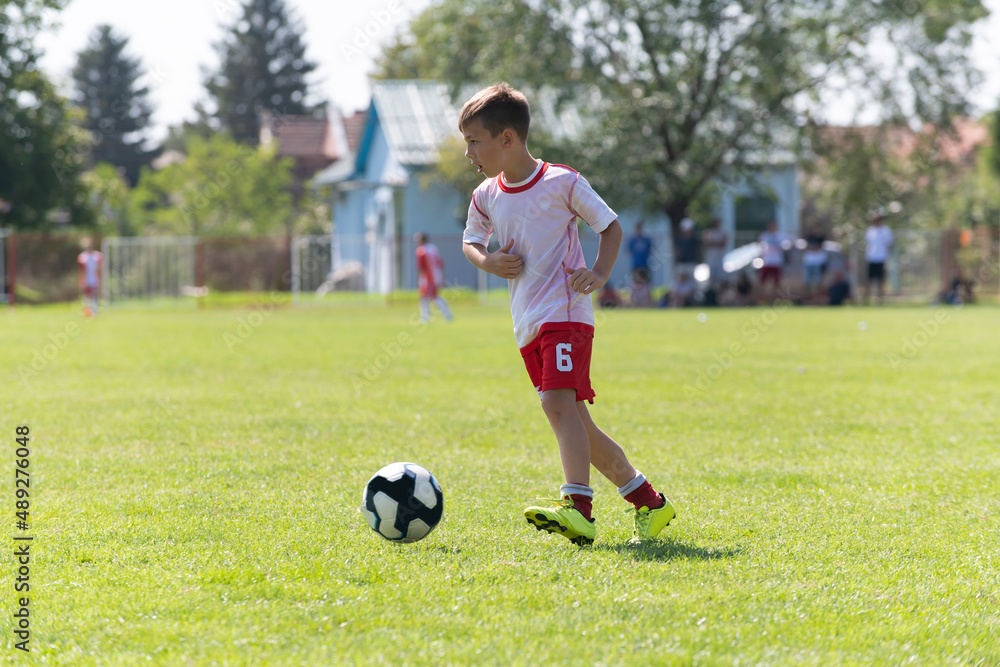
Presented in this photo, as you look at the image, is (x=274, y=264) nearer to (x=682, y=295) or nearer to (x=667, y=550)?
(x=682, y=295)

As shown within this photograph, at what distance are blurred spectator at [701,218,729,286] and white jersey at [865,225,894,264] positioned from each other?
3504 mm

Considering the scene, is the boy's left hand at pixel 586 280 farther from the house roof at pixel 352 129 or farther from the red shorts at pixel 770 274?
the house roof at pixel 352 129

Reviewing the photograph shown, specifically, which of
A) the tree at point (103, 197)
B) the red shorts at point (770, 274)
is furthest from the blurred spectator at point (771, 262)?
the tree at point (103, 197)

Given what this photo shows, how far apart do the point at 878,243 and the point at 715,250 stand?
3.95 metres

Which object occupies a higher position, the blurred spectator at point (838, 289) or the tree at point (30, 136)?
the tree at point (30, 136)

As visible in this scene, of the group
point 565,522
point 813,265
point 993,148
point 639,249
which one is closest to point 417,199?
point 639,249

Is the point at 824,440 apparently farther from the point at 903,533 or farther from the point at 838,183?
the point at 838,183

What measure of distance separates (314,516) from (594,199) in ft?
6.18

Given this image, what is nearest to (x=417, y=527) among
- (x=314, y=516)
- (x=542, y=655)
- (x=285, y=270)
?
(x=314, y=516)

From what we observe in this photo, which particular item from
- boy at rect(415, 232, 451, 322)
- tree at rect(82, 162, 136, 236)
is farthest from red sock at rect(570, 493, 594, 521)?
tree at rect(82, 162, 136, 236)

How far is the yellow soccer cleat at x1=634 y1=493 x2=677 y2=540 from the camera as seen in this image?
172 inches

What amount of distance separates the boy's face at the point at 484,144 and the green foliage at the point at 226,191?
129 ft

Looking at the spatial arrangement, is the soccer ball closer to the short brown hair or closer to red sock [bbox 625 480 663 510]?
red sock [bbox 625 480 663 510]

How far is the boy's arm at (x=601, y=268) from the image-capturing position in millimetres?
4277
